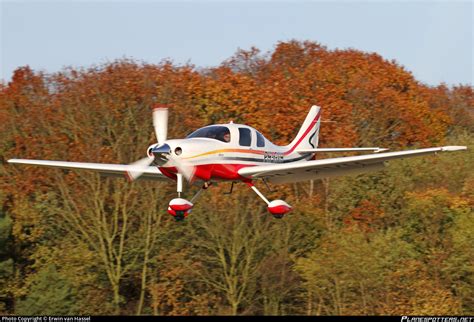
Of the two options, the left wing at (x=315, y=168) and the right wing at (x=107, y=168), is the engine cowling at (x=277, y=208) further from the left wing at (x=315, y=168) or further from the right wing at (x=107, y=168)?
the right wing at (x=107, y=168)

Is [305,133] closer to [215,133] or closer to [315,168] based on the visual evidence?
[315,168]

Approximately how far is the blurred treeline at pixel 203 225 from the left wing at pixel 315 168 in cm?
1616

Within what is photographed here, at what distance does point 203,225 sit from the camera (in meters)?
39.3

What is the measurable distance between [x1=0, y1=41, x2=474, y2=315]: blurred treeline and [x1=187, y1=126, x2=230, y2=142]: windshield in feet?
57.5

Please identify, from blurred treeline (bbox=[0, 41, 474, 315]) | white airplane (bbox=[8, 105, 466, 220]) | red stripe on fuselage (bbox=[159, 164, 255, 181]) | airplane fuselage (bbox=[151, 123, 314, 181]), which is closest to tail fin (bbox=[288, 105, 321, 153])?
white airplane (bbox=[8, 105, 466, 220])

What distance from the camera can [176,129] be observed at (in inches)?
1647

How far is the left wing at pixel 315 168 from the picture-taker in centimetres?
2047

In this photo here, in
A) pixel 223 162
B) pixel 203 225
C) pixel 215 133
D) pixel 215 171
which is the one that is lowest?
pixel 203 225

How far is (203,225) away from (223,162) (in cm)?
1874

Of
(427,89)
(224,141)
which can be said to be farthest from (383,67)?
(224,141)

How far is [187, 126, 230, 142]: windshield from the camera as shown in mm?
20938

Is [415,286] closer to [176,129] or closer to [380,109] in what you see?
[176,129]

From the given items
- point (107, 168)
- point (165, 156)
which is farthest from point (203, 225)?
point (165, 156)

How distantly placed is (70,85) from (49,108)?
3.85m
